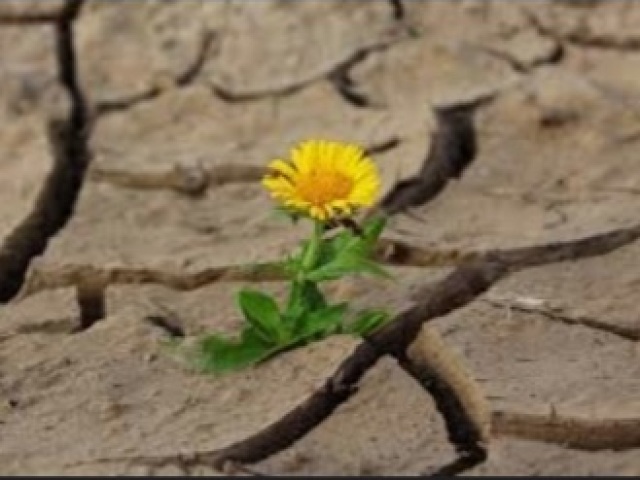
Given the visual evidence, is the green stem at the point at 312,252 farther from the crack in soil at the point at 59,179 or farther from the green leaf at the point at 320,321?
the crack in soil at the point at 59,179

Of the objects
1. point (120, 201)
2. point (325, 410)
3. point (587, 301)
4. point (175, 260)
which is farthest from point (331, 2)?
point (325, 410)

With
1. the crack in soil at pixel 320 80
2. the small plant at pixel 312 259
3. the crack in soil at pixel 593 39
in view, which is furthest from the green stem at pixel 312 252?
the crack in soil at pixel 593 39

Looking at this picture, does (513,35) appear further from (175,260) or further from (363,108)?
(175,260)

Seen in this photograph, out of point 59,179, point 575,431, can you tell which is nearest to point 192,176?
point 59,179

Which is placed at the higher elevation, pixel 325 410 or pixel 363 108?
pixel 363 108

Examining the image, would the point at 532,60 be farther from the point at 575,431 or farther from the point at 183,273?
the point at 575,431

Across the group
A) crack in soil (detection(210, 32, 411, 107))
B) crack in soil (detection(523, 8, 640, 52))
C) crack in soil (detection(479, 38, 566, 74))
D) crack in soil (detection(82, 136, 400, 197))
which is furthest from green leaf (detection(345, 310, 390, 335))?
crack in soil (detection(523, 8, 640, 52))
